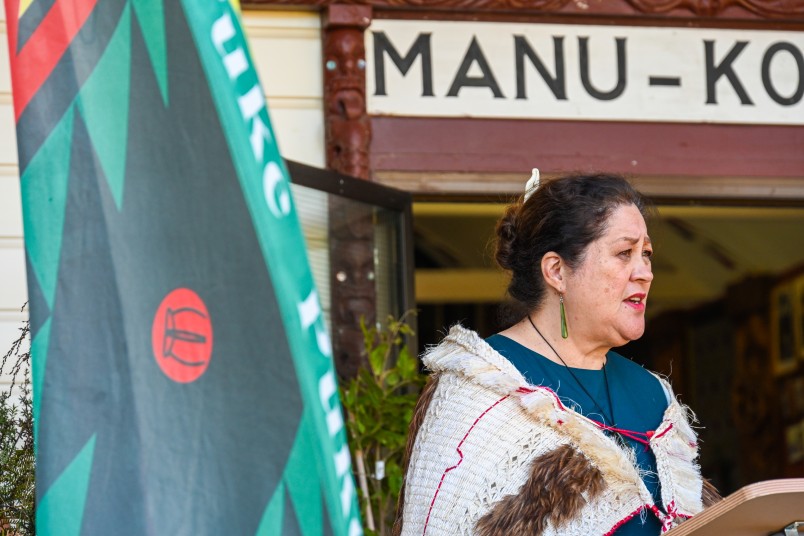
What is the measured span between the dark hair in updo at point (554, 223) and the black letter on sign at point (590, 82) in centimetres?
190

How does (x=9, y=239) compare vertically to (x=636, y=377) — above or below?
above

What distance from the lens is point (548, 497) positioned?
257 centimetres

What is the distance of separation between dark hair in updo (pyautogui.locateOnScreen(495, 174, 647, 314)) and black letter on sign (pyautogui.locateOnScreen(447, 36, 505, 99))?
1812mm

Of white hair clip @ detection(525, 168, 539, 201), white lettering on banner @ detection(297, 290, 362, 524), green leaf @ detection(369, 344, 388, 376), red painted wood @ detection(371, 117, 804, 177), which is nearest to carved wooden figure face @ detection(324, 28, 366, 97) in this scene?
red painted wood @ detection(371, 117, 804, 177)

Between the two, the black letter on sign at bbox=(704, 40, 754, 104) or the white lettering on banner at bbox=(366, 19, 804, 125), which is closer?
the white lettering on banner at bbox=(366, 19, 804, 125)

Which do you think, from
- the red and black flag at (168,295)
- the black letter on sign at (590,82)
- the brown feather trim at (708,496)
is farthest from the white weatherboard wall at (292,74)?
the red and black flag at (168,295)

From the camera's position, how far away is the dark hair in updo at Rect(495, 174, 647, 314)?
2.88m

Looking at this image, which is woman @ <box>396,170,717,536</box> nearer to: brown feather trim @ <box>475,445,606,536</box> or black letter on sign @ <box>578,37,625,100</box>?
brown feather trim @ <box>475,445,606,536</box>

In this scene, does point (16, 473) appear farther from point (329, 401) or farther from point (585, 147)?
point (585, 147)

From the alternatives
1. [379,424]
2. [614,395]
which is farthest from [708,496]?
[379,424]

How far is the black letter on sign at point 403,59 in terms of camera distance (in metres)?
4.76

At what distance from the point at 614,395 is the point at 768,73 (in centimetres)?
248

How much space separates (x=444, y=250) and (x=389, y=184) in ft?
11.6

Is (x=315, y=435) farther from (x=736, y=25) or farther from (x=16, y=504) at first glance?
(x=736, y=25)
